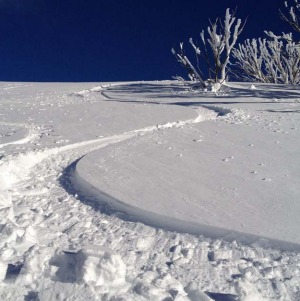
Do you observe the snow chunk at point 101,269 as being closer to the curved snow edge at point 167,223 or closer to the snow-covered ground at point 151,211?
the snow-covered ground at point 151,211

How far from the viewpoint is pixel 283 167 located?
393 cm

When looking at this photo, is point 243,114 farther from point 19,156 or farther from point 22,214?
point 22,214

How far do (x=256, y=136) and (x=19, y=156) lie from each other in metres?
3.12

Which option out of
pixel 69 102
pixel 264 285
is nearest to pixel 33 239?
pixel 264 285

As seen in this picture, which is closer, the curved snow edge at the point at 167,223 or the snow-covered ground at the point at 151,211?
the snow-covered ground at the point at 151,211

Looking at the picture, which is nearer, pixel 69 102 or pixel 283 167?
pixel 283 167

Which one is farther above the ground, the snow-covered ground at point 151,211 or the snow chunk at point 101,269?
the snow chunk at point 101,269

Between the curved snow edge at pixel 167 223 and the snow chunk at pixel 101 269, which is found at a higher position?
the snow chunk at pixel 101 269

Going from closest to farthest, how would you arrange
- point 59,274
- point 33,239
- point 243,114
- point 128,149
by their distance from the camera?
point 59,274 < point 33,239 < point 128,149 < point 243,114

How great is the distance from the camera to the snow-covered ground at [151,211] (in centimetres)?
209

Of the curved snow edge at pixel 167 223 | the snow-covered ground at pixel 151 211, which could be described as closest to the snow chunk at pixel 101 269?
the snow-covered ground at pixel 151 211

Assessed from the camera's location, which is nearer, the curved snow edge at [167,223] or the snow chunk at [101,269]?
the snow chunk at [101,269]

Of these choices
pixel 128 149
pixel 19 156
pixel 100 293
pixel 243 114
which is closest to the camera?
pixel 100 293

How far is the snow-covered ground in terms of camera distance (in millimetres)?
2086
